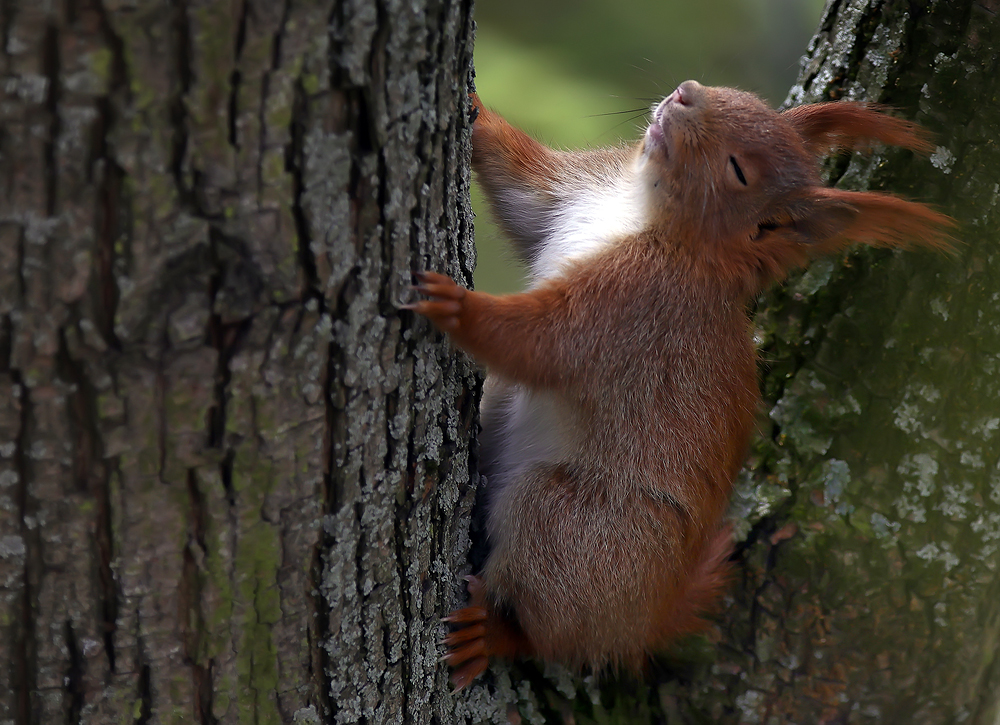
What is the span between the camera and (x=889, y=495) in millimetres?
2062

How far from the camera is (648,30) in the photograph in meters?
3.22

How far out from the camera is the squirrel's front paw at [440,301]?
153cm

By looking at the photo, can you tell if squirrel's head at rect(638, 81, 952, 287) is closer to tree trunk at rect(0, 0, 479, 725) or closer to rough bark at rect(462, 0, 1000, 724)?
Answer: rough bark at rect(462, 0, 1000, 724)

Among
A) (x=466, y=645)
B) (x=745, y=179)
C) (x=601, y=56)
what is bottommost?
(x=466, y=645)

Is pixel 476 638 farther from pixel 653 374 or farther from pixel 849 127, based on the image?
pixel 849 127

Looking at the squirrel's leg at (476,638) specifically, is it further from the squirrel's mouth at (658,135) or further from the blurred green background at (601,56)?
the squirrel's mouth at (658,135)

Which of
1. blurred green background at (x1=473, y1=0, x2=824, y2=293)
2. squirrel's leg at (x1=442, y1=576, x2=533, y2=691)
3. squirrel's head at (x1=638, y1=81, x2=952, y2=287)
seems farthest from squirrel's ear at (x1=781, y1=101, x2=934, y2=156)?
squirrel's leg at (x1=442, y1=576, x2=533, y2=691)

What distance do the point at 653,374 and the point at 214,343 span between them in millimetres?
1297

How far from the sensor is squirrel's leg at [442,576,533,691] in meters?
1.90

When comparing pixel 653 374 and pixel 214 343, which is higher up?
pixel 214 343

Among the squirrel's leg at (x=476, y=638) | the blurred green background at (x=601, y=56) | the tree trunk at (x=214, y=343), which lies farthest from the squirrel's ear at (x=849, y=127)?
the squirrel's leg at (x=476, y=638)

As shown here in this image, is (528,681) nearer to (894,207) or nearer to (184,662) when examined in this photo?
(184,662)

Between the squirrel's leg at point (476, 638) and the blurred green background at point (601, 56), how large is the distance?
1122 mm

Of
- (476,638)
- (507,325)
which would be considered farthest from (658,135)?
(476,638)
